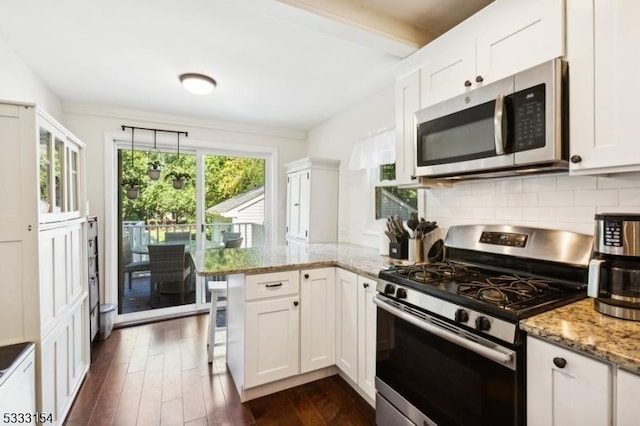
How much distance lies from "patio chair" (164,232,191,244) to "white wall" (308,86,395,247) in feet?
6.24

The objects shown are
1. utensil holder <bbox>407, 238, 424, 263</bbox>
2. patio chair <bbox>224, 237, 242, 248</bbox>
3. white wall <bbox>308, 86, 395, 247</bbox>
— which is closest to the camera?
utensil holder <bbox>407, 238, 424, 263</bbox>

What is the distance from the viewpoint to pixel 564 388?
0.95 m

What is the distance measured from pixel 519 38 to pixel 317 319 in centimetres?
200

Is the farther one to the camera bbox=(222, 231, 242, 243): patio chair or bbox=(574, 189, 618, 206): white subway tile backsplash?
bbox=(222, 231, 242, 243): patio chair

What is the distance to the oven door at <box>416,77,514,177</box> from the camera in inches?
54.1

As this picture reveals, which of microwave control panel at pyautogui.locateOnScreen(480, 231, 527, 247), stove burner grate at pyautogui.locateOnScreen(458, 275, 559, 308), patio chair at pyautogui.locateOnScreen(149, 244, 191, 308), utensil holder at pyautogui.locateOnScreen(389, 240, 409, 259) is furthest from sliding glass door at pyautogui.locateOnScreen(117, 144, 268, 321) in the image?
stove burner grate at pyautogui.locateOnScreen(458, 275, 559, 308)

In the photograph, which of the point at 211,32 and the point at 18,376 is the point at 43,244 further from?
the point at 211,32

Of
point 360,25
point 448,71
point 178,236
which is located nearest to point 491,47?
point 448,71

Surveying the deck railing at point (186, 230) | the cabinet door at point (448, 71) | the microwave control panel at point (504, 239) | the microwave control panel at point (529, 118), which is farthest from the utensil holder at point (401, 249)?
the deck railing at point (186, 230)

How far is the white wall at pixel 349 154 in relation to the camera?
9.37 ft

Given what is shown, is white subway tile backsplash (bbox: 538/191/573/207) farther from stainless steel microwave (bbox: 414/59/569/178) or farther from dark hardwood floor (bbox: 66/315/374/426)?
dark hardwood floor (bbox: 66/315/374/426)

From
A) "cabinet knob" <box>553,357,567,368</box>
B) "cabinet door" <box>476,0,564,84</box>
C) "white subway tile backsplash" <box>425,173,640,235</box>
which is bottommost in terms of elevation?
"cabinet knob" <box>553,357,567,368</box>

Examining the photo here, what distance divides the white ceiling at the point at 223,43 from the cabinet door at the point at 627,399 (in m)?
1.86

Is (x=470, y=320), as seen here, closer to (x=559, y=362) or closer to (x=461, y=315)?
(x=461, y=315)
